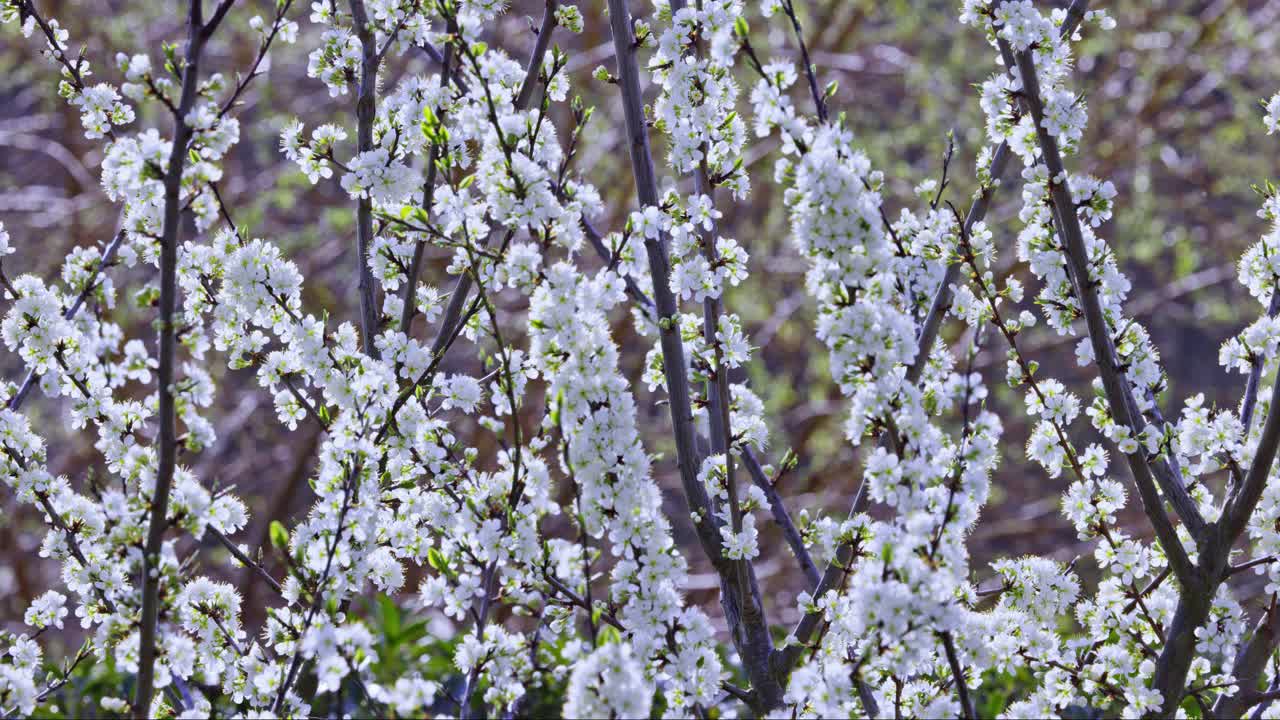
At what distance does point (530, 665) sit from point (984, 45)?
7.27 m

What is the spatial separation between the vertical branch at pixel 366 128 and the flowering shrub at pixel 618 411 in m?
0.01

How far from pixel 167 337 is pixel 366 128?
1.07m

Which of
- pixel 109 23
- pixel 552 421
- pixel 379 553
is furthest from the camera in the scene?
pixel 109 23

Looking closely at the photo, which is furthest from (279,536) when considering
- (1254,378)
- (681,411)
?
(1254,378)

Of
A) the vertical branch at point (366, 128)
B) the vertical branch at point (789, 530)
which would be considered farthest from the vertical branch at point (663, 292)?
the vertical branch at point (366, 128)

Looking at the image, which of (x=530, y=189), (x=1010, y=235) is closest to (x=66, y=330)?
(x=530, y=189)

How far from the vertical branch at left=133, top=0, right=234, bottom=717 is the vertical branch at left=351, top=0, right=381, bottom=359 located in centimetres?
82

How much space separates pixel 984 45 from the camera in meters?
8.32

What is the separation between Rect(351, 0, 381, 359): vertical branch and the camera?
2721mm

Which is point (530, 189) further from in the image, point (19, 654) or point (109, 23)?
point (109, 23)

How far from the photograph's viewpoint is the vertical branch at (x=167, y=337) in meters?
1.82

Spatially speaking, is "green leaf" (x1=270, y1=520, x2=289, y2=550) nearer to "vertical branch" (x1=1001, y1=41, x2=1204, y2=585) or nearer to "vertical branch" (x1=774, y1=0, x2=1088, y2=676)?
"vertical branch" (x1=774, y1=0, x2=1088, y2=676)

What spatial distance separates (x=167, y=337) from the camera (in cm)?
183

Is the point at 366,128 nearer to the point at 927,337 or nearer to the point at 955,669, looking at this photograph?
the point at 927,337
